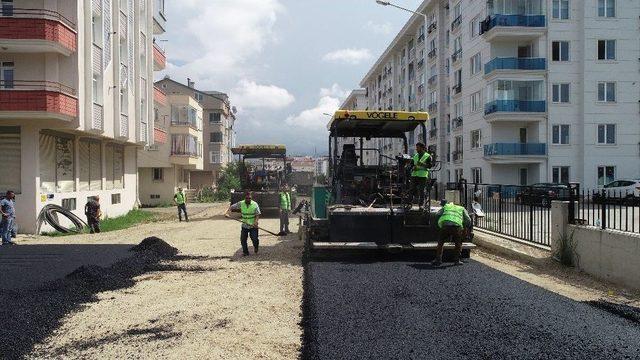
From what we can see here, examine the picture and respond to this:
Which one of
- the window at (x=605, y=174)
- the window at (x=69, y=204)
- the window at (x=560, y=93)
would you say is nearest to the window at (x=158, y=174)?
the window at (x=69, y=204)

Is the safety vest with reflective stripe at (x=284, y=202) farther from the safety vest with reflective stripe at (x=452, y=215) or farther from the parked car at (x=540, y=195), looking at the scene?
the safety vest with reflective stripe at (x=452, y=215)

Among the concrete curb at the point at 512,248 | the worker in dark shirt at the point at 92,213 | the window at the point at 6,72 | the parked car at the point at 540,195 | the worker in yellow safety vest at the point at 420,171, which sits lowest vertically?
the concrete curb at the point at 512,248

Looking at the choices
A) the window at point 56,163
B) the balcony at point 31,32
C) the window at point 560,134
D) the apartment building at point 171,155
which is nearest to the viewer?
the balcony at point 31,32

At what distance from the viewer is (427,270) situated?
29.4 ft

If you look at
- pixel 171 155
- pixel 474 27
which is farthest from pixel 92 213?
pixel 474 27

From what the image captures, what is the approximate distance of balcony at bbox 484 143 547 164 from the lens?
101ft

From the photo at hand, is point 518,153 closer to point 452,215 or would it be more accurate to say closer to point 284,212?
point 284,212

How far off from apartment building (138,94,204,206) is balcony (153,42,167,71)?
24.2 ft

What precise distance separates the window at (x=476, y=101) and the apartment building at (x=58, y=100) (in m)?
21.1

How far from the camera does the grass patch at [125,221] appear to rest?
19544 millimetres

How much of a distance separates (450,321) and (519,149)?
27.0 m

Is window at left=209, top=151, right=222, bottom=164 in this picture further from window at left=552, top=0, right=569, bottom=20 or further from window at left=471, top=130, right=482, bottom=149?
window at left=552, top=0, right=569, bottom=20

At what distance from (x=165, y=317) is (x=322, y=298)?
77.6 inches

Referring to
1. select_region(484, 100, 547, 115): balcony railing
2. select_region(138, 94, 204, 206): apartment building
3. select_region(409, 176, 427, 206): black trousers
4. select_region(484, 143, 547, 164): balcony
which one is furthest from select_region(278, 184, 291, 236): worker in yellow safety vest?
select_region(138, 94, 204, 206): apartment building
